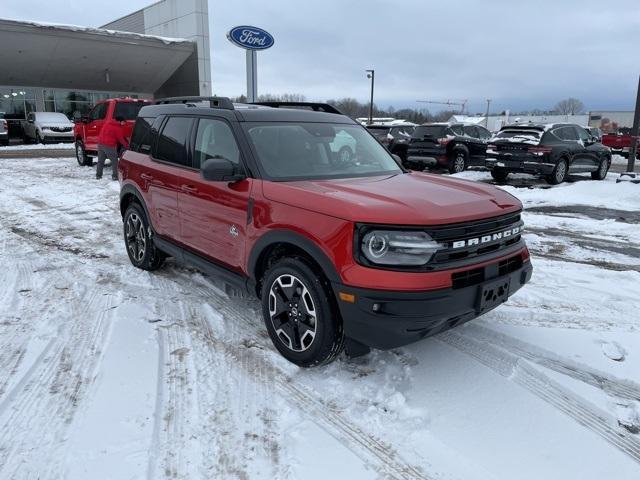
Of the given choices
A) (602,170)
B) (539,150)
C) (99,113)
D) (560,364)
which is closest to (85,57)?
(99,113)

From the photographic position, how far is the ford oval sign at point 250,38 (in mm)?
13144

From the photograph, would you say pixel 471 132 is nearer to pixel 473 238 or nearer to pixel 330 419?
pixel 473 238

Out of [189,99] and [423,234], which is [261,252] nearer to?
[423,234]

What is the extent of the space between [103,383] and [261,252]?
54.9 inches

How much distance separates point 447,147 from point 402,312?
45.0 ft

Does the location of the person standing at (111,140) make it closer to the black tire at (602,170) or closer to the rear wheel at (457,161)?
the rear wheel at (457,161)

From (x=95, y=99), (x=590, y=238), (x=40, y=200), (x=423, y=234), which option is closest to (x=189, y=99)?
(x=423, y=234)

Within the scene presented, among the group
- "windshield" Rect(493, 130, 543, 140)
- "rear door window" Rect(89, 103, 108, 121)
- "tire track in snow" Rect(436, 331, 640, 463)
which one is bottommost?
"tire track in snow" Rect(436, 331, 640, 463)

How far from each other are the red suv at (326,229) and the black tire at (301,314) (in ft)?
0.03

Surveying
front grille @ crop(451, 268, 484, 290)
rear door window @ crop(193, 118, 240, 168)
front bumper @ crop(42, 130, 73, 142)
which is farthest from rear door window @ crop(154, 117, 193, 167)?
front bumper @ crop(42, 130, 73, 142)

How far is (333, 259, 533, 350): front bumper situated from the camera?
294 centimetres

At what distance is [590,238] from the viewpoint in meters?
7.56

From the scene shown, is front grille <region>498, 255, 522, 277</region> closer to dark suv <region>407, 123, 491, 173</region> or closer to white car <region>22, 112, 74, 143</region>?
dark suv <region>407, 123, 491, 173</region>

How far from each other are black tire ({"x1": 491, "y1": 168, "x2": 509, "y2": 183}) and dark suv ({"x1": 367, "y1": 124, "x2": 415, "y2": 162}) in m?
3.50
